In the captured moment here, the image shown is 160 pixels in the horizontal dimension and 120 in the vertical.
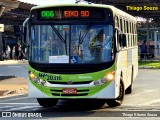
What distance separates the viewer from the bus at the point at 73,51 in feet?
40.4

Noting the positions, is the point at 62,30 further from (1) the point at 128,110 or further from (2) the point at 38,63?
(1) the point at 128,110

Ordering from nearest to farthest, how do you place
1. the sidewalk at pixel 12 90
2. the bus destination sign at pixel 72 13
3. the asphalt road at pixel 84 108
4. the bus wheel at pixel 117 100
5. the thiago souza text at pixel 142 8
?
the asphalt road at pixel 84 108, the bus destination sign at pixel 72 13, the bus wheel at pixel 117 100, the sidewalk at pixel 12 90, the thiago souza text at pixel 142 8

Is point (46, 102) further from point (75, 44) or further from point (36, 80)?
point (75, 44)

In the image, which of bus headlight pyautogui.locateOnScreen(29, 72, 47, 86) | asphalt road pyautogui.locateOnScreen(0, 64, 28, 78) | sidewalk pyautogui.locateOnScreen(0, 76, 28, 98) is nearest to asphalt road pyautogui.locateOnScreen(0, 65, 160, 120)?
bus headlight pyautogui.locateOnScreen(29, 72, 47, 86)

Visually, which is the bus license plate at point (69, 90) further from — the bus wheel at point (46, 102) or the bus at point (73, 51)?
the bus wheel at point (46, 102)

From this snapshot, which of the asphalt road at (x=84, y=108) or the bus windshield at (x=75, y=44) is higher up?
the bus windshield at (x=75, y=44)

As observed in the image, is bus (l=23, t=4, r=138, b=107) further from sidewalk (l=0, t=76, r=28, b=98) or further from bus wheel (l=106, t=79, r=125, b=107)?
sidewalk (l=0, t=76, r=28, b=98)

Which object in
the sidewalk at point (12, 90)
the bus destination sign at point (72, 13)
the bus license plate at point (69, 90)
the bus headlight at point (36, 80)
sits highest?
the bus destination sign at point (72, 13)

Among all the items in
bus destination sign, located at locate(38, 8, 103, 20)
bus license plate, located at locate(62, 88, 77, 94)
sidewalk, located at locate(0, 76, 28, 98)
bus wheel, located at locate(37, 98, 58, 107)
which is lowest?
sidewalk, located at locate(0, 76, 28, 98)

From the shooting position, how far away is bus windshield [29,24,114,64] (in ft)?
40.8

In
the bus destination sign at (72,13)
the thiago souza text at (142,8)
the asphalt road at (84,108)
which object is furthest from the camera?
the thiago souza text at (142,8)

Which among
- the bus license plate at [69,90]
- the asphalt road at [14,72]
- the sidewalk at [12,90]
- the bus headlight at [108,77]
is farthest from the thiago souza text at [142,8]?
the bus license plate at [69,90]

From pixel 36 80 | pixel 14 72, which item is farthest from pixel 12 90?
pixel 14 72

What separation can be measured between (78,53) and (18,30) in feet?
6.40
